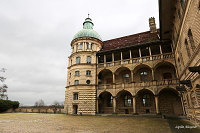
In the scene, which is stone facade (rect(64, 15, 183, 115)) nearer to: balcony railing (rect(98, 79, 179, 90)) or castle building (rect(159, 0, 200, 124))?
balcony railing (rect(98, 79, 179, 90))

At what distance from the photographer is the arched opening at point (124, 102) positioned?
22781 millimetres

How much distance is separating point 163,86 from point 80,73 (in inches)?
568

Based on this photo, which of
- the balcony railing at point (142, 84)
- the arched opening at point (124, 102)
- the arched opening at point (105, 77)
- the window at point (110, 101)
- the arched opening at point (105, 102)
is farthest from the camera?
the arched opening at point (105, 77)

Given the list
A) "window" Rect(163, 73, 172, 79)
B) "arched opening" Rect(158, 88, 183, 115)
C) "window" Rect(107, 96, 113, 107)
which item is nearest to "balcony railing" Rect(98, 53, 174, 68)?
"window" Rect(163, 73, 172, 79)

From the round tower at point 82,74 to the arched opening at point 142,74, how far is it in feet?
25.4

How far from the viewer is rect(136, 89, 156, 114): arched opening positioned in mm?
21397

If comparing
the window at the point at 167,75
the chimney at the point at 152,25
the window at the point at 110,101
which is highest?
the chimney at the point at 152,25

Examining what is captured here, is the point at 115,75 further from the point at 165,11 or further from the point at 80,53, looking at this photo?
the point at 165,11

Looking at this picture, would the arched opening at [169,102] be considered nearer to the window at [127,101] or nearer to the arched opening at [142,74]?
the arched opening at [142,74]

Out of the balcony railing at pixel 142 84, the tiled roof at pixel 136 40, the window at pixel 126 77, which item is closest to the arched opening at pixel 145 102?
the balcony railing at pixel 142 84

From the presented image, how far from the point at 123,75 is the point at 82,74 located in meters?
7.84

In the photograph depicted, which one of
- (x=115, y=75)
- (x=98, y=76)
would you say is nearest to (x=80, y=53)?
(x=98, y=76)

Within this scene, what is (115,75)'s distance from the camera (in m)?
24.8

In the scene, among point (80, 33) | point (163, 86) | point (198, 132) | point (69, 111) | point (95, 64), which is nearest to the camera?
point (198, 132)
